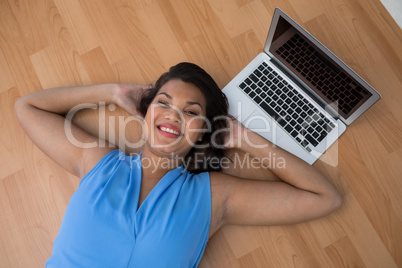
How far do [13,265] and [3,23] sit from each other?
987 millimetres

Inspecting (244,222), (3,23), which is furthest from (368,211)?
(3,23)

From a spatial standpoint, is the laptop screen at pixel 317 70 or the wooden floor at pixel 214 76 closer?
the laptop screen at pixel 317 70

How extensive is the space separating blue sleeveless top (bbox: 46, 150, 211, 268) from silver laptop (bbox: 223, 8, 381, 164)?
31 centimetres

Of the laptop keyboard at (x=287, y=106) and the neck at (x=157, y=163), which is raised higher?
the laptop keyboard at (x=287, y=106)

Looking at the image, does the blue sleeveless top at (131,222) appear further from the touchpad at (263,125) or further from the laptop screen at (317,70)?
the laptop screen at (317,70)

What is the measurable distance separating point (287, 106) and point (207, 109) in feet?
0.94

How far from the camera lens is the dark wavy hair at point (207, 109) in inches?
41.4

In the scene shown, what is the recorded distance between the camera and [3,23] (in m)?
1.32

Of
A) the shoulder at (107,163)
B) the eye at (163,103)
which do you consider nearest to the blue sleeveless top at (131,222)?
the shoulder at (107,163)

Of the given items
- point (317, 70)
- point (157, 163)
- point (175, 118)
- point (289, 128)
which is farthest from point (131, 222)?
point (317, 70)

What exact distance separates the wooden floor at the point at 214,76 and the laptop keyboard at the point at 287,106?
8 cm

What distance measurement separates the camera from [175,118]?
98 cm

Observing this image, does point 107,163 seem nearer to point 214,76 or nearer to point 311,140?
point 214,76

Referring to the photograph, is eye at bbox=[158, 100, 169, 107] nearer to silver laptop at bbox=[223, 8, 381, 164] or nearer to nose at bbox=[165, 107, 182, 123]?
nose at bbox=[165, 107, 182, 123]
